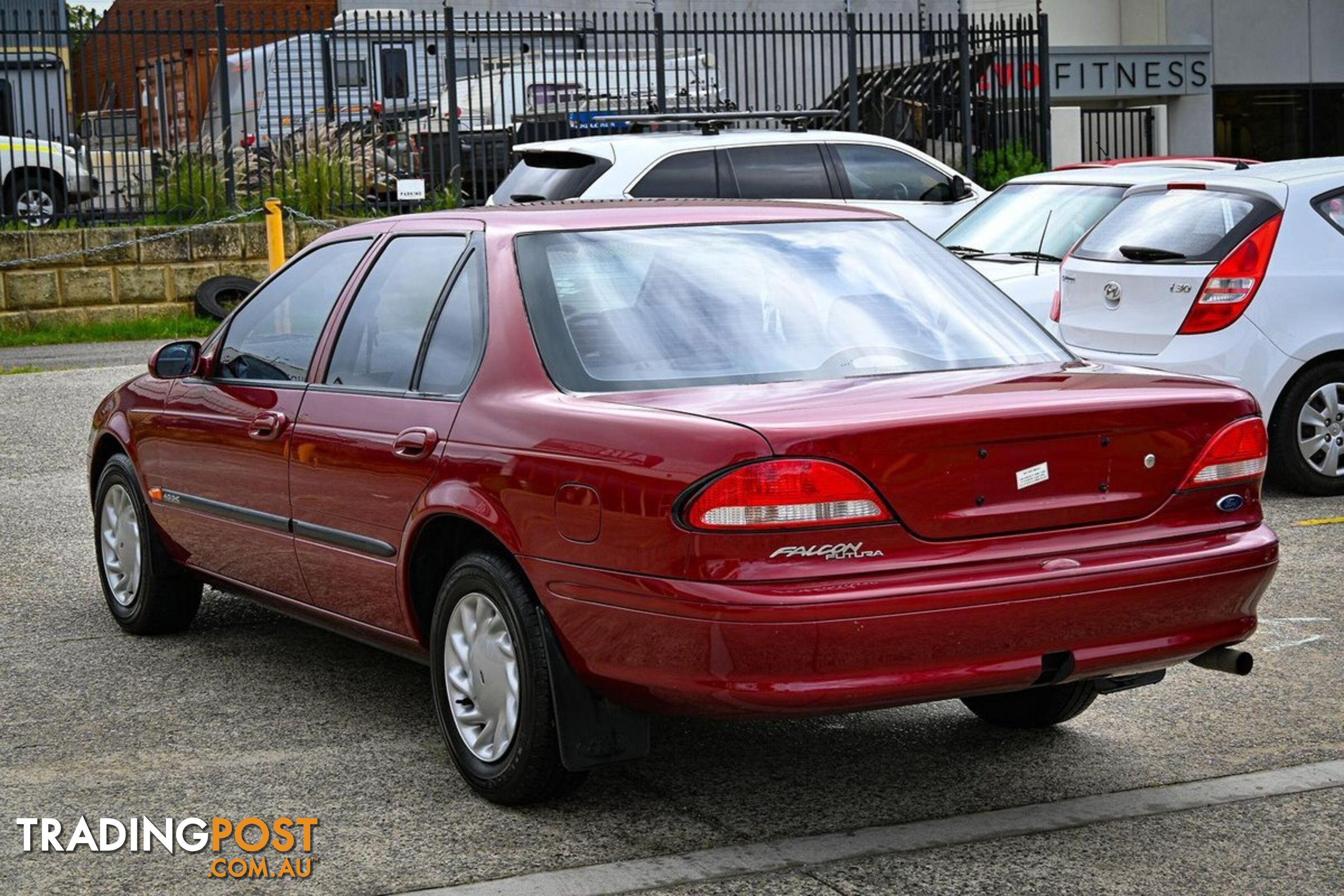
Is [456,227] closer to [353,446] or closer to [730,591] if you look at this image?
[353,446]

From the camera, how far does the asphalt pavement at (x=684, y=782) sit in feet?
13.9

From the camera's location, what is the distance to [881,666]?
161 inches

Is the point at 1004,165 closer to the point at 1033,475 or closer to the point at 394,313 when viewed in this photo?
the point at 394,313

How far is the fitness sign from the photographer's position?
4340 millimetres

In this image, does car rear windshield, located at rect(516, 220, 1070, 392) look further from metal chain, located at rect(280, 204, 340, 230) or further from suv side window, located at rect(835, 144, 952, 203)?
metal chain, located at rect(280, 204, 340, 230)

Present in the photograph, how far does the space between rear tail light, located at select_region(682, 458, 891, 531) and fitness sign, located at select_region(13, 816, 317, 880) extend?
124 centimetres

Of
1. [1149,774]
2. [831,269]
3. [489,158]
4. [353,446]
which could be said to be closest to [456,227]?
[353,446]

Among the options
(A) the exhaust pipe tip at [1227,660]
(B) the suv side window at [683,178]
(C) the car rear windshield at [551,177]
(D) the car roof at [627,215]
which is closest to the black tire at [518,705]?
(D) the car roof at [627,215]

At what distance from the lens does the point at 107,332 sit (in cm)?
1919

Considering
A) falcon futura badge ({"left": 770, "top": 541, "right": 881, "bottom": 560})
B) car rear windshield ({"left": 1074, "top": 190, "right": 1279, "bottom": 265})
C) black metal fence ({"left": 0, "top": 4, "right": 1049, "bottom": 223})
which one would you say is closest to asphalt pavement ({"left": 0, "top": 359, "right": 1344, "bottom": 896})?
falcon futura badge ({"left": 770, "top": 541, "right": 881, "bottom": 560})

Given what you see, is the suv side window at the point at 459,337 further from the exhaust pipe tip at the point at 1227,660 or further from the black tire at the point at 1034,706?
the exhaust pipe tip at the point at 1227,660

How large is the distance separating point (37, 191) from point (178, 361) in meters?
14.5

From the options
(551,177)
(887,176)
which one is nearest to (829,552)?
(551,177)

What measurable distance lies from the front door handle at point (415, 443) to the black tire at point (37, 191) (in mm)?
14377
